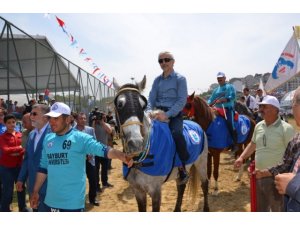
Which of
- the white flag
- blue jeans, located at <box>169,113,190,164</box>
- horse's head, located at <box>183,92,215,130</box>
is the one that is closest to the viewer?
blue jeans, located at <box>169,113,190,164</box>

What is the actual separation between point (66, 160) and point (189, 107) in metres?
4.44

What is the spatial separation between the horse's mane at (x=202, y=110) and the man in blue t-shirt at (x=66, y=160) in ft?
14.2

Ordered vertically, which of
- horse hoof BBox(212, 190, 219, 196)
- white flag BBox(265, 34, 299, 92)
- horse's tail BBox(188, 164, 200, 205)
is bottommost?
horse hoof BBox(212, 190, 219, 196)

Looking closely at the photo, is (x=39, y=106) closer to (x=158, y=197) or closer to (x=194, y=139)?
(x=158, y=197)

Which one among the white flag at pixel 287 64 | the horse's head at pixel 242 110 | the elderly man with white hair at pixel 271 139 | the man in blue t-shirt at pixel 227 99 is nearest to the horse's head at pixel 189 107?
the man in blue t-shirt at pixel 227 99

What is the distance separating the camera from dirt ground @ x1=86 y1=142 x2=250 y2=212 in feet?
19.0

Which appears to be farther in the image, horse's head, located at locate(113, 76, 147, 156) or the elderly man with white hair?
the elderly man with white hair

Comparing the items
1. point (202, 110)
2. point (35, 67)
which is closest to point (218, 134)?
point (202, 110)

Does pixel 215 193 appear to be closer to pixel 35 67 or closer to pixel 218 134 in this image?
pixel 218 134

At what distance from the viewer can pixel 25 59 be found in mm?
11633

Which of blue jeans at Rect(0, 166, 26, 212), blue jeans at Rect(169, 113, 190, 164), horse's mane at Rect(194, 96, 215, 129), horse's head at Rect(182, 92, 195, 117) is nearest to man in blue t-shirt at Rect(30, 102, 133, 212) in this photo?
blue jeans at Rect(169, 113, 190, 164)

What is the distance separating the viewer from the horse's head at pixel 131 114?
298 cm

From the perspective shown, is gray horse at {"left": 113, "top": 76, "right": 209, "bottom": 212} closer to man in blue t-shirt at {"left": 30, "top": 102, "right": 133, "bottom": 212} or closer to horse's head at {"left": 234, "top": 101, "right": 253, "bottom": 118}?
man in blue t-shirt at {"left": 30, "top": 102, "right": 133, "bottom": 212}

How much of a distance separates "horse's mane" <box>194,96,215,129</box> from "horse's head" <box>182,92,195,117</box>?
11 centimetres
